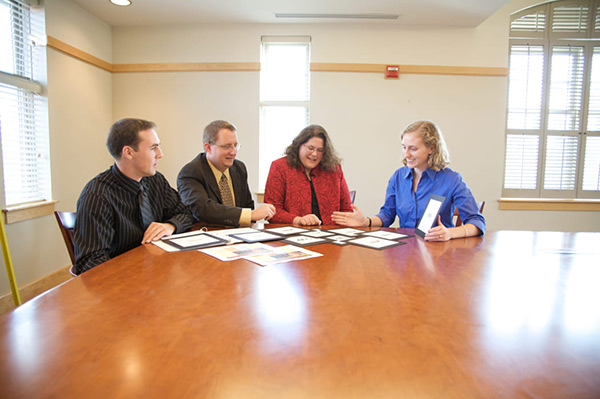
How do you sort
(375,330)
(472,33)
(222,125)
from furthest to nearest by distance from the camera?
(472,33), (222,125), (375,330)

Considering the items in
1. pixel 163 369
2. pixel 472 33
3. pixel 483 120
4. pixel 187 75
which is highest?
pixel 472 33

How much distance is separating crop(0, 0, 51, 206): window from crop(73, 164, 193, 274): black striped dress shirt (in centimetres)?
204

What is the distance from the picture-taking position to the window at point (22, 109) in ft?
10.4

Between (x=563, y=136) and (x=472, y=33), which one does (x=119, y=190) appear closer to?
(x=472, y=33)

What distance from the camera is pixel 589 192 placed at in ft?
15.5

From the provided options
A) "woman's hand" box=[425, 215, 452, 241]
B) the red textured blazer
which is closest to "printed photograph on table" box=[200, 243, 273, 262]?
"woman's hand" box=[425, 215, 452, 241]

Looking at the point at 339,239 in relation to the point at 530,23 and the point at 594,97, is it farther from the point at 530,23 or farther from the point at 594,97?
the point at 594,97

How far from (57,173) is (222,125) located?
7.22 feet

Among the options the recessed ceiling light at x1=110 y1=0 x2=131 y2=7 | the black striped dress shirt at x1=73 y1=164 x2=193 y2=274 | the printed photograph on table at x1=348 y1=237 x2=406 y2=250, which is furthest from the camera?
the recessed ceiling light at x1=110 y1=0 x2=131 y2=7

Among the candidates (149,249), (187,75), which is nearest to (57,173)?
(187,75)

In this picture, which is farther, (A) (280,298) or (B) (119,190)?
(B) (119,190)

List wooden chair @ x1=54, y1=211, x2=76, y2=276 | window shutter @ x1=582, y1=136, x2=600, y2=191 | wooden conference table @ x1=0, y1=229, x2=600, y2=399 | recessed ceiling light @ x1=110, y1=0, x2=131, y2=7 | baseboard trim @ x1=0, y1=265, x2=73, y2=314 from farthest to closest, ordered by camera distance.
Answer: window shutter @ x1=582, y1=136, x2=600, y2=191, recessed ceiling light @ x1=110, y1=0, x2=131, y2=7, baseboard trim @ x1=0, y1=265, x2=73, y2=314, wooden chair @ x1=54, y1=211, x2=76, y2=276, wooden conference table @ x1=0, y1=229, x2=600, y2=399

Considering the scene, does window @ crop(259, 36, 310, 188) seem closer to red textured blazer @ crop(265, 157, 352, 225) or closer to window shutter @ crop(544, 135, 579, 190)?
red textured blazer @ crop(265, 157, 352, 225)

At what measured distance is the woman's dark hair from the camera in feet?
8.43
